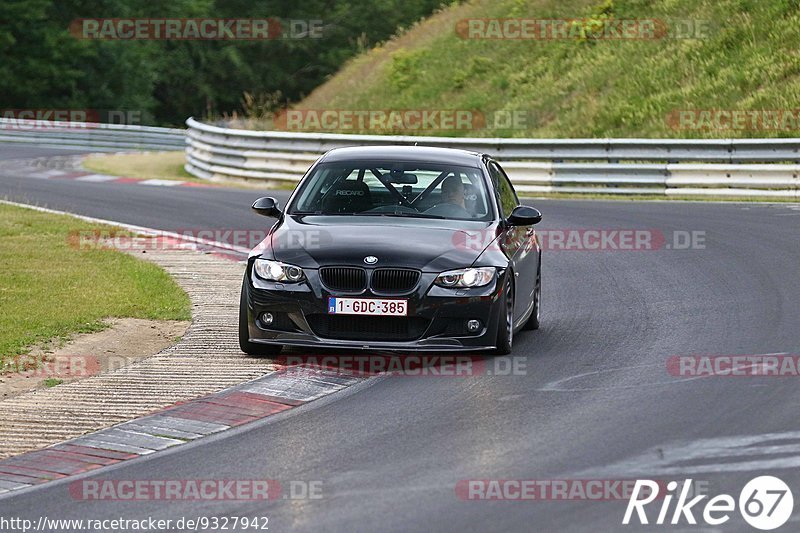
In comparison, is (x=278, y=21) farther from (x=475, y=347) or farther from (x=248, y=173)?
(x=475, y=347)

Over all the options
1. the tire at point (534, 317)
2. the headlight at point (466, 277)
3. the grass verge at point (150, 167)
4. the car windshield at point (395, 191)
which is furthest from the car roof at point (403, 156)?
the grass verge at point (150, 167)

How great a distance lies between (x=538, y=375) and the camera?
10.2 m

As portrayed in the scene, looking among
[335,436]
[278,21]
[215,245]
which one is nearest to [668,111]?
[215,245]

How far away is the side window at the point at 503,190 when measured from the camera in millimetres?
12117

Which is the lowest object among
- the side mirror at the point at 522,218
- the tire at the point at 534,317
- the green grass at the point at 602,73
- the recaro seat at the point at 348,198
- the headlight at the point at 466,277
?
the tire at the point at 534,317

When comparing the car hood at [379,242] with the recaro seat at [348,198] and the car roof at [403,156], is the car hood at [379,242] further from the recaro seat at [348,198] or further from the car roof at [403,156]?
the car roof at [403,156]

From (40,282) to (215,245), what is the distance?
368 cm

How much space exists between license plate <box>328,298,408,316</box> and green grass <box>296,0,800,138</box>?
19.7m

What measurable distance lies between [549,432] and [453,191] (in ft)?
12.2

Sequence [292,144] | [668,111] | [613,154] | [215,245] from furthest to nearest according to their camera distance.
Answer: [668,111], [292,144], [613,154], [215,245]

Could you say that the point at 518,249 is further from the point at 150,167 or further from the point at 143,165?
the point at 143,165

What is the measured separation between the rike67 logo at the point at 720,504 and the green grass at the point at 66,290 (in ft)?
18.4

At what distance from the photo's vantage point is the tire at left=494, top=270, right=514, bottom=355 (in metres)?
10.6

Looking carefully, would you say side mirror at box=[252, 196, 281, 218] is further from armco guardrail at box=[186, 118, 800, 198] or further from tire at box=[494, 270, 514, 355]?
armco guardrail at box=[186, 118, 800, 198]
